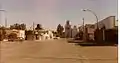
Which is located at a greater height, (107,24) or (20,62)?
(107,24)

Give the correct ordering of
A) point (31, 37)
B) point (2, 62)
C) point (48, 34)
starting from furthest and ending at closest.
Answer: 1. point (48, 34)
2. point (31, 37)
3. point (2, 62)

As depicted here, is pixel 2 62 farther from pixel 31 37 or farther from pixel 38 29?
pixel 38 29

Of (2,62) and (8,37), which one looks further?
(8,37)

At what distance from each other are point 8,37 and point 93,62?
141 feet

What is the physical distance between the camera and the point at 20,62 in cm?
983

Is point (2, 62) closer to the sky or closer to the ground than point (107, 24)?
closer to the ground

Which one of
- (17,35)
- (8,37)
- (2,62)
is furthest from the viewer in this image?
(17,35)

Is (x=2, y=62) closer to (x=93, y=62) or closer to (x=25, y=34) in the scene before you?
(x=93, y=62)

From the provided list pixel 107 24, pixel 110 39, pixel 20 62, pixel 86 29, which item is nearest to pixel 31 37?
pixel 86 29

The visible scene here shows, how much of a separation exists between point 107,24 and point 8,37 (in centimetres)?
2294

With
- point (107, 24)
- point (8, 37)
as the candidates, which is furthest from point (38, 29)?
point (107, 24)

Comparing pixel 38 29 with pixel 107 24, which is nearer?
pixel 107 24

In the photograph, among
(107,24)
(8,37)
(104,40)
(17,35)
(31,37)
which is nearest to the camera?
(104,40)

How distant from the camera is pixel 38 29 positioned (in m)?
83.0
